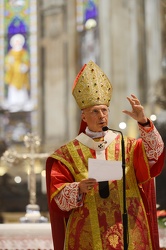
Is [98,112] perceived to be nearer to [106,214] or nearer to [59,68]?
[106,214]

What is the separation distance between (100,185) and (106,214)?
0.20m

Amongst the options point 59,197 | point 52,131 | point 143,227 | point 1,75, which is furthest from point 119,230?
point 1,75

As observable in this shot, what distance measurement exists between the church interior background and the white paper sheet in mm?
4838

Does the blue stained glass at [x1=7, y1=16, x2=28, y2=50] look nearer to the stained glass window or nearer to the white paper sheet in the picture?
the stained glass window

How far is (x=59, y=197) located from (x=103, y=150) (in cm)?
48

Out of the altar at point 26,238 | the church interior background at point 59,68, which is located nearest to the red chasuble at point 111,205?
the altar at point 26,238

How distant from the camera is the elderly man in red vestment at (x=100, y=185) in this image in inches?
146

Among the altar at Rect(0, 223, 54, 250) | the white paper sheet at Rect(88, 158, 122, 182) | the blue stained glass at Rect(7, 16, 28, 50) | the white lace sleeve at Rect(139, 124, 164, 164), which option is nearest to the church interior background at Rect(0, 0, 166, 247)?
the blue stained glass at Rect(7, 16, 28, 50)

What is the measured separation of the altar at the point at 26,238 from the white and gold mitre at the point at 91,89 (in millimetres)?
1831

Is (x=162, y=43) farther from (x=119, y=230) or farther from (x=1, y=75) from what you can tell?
(x=119, y=230)

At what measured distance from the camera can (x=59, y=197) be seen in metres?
3.78

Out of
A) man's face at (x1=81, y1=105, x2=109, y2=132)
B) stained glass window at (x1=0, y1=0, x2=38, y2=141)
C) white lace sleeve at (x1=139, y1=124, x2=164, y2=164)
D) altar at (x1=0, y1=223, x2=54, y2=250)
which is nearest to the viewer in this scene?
white lace sleeve at (x1=139, y1=124, x2=164, y2=164)

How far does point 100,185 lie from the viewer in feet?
12.5

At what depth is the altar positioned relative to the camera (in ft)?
17.6
